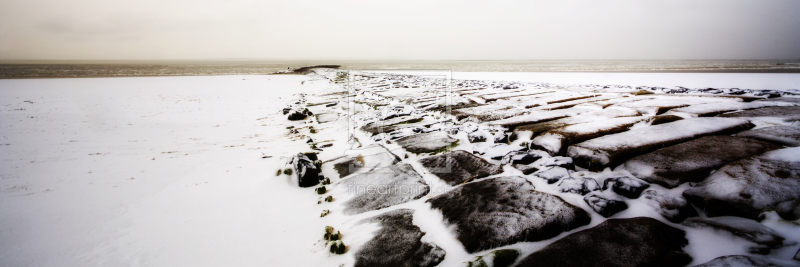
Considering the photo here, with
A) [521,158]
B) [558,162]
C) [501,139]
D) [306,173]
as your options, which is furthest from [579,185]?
[306,173]

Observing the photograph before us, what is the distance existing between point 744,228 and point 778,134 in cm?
175

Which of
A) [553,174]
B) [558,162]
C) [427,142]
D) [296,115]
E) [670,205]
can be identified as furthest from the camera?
[296,115]

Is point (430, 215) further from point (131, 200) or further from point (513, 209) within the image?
point (131, 200)

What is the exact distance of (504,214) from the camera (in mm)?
1810

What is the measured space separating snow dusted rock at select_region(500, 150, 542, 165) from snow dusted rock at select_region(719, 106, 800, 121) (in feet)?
7.78

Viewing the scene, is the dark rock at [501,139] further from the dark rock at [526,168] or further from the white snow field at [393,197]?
the dark rock at [526,168]

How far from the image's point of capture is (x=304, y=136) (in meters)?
4.68

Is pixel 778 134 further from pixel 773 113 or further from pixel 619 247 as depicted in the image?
pixel 619 247

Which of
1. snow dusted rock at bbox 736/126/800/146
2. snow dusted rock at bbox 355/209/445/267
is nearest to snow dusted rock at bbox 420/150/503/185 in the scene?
snow dusted rock at bbox 355/209/445/267

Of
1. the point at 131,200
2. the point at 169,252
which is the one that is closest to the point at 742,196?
the point at 169,252

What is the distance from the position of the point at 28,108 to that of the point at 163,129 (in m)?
6.63

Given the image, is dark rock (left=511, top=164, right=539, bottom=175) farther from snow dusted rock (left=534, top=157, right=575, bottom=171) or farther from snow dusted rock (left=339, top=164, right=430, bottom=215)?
snow dusted rock (left=339, top=164, right=430, bottom=215)

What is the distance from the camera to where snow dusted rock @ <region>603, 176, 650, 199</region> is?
5.89 ft

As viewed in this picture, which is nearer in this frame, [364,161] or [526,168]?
[526,168]
